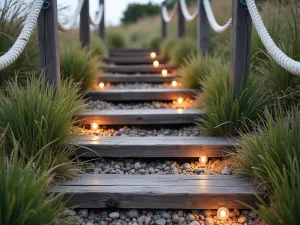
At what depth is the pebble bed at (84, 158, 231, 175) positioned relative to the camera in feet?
9.27

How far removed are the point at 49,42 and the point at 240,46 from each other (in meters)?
1.56

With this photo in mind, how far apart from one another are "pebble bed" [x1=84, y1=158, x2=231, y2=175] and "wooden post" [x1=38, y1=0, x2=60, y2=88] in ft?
2.62

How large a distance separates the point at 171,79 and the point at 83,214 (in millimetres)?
3297

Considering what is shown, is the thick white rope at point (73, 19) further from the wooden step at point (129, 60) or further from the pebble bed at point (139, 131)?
the wooden step at point (129, 60)

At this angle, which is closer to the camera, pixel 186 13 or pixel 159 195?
pixel 159 195

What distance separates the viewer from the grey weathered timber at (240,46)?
3123mm

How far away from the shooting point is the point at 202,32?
4.98m

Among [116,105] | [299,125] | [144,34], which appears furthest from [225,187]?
[144,34]

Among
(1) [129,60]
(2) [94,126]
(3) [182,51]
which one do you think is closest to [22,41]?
(2) [94,126]

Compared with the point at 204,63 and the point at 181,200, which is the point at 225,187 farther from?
the point at 204,63

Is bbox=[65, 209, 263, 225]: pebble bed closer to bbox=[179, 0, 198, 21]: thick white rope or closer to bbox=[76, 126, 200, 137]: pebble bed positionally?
bbox=[76, 126, 200, 137]: pebble bed

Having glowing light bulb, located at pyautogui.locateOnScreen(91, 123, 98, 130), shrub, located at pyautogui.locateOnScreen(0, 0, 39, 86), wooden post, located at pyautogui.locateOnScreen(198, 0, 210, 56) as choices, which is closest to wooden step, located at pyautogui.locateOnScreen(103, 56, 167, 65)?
wooden post, located at pyautogui.locateOnScreen(198, 0, 210, 56)

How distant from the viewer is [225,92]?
316 centimetres

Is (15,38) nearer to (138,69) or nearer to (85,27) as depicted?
(85,27)
